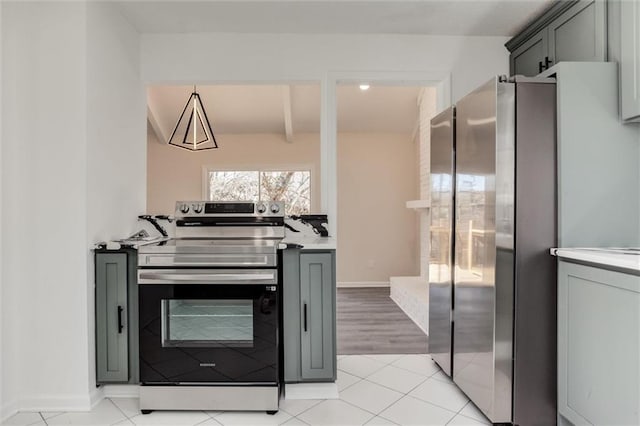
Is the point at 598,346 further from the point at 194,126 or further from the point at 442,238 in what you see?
the point at 194,126

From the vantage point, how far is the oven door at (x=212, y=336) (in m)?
2.16

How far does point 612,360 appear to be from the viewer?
5.26ft

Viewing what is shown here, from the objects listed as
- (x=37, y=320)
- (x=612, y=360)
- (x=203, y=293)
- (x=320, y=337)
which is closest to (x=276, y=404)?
(x=320, y=337)

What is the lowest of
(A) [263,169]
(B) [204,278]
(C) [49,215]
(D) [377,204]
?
(B) [204,278]

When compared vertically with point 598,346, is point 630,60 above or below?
above

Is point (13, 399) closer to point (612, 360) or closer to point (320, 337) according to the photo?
point (320, 337)

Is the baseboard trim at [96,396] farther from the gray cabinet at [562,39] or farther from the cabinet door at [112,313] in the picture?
the gray cabinet at [562,39]

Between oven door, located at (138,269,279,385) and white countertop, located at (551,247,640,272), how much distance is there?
144 cm

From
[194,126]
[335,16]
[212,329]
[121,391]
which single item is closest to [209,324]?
[212,329]

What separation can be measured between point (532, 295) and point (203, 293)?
170 centimetres

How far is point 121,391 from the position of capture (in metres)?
2.37

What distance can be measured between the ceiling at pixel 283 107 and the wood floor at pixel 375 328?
2.47 m

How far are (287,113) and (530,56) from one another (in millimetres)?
3017

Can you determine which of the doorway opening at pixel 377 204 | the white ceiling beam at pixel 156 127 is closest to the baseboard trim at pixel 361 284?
the doorway opening at pixel 377 204
